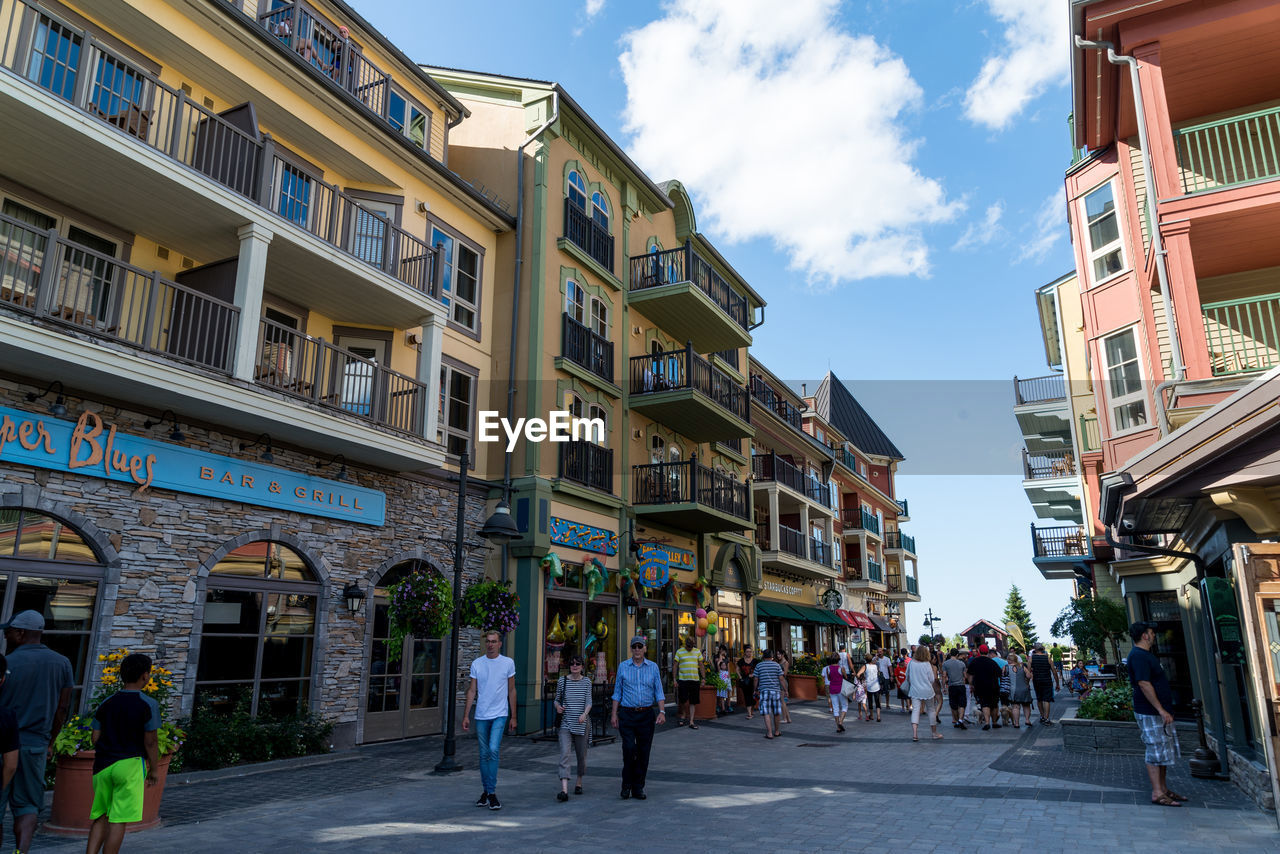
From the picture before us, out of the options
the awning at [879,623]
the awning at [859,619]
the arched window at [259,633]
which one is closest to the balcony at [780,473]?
the awning at [859,619]

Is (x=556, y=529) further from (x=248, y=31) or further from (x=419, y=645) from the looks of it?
(x=248, y=31)

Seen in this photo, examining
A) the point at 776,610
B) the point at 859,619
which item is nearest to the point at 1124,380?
the point at 776,610

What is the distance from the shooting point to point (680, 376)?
75.7 feet

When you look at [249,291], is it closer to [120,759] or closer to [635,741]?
[120,759]

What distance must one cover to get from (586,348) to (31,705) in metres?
14.4

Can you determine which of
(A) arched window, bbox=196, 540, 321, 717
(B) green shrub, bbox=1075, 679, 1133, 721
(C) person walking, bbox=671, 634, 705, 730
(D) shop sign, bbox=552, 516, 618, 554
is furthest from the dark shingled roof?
(A) arched window, bbox=196, 540, 321, 717

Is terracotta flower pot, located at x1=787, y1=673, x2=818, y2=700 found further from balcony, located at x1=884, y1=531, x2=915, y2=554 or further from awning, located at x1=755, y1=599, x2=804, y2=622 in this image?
→ balcony, located at x1=884, y1=531, x2=915, y2=554

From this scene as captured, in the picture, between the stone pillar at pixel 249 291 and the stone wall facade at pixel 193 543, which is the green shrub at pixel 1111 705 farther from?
the stone pillar at pixel 249 291

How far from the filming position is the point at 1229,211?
10.4 meters

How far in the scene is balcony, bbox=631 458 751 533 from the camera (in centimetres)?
2102

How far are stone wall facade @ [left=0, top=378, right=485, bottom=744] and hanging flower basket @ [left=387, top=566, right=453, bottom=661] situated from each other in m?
1.14

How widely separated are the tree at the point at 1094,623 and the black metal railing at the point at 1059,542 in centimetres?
513

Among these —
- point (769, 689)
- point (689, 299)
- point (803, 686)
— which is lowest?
point (803, 686)

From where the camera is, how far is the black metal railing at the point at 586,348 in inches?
758
